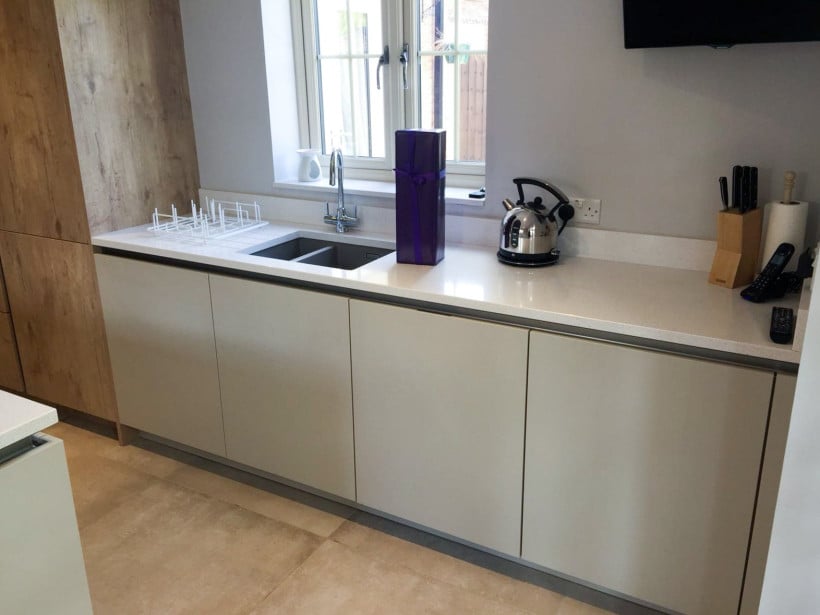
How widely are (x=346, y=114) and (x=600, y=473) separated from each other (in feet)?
5.92

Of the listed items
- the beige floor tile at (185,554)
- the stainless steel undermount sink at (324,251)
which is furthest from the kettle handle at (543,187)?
the beige floor tile at (185,554)

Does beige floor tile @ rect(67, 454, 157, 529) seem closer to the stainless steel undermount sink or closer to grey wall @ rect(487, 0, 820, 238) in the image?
the stainless steel undermount sink

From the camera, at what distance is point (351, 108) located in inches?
117

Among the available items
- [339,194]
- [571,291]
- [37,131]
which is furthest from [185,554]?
[37,131]

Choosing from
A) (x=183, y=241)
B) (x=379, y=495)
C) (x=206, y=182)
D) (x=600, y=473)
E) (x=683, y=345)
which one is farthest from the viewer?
(x=206, y=182)

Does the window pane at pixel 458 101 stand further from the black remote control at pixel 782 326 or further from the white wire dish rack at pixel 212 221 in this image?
the black remote control at pixel 782 326

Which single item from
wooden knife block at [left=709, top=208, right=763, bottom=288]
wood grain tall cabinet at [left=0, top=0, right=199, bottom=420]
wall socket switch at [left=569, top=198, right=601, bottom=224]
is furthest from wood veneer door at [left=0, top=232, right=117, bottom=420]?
wooden knife block at [left=709, top=208, right=763, bottom=288]

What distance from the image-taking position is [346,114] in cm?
299

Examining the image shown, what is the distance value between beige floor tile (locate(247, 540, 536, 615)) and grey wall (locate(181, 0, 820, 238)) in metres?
1.23

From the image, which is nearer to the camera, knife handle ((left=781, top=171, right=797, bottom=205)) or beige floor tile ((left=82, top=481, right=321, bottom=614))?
knife handle ((left=781, top=171, right=797, bottom=205))

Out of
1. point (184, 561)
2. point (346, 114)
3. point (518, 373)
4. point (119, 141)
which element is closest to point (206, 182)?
point (119, 141)

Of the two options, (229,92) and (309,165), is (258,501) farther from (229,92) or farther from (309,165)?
(229,92)

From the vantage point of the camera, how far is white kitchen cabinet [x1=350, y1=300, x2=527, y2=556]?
200 centimetres

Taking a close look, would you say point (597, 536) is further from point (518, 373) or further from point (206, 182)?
point (206, 182)
